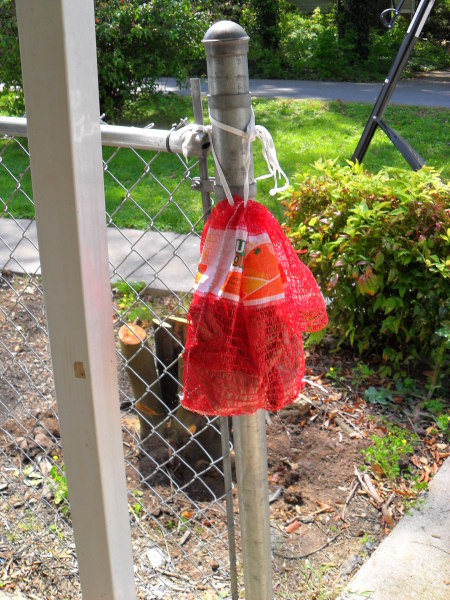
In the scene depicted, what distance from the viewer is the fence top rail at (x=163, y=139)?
1328mm

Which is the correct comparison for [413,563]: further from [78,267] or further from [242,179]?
[78,267]

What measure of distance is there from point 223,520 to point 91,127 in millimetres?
1877

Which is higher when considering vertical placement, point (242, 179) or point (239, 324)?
point (242, 179)

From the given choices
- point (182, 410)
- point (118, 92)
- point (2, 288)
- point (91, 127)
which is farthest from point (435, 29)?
point (91, 127)

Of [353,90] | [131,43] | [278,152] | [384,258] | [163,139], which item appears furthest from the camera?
[353,90]

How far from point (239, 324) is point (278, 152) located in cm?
680

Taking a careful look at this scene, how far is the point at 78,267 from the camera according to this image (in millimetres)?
1073

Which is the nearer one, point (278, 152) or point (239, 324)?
point (239, 324)

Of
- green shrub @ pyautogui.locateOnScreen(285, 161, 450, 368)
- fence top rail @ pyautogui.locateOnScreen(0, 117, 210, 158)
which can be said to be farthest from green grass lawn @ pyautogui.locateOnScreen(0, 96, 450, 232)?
fence top rail @ pyautogui.locateOnScreen(0, 117, 210, 158)

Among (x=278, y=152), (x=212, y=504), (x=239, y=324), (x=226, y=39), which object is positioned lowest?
(x=212, y=504)

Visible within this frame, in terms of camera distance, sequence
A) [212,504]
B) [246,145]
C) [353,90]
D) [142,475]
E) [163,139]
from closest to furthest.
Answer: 1. [246,145]
2. [163,139]
3. [212,504]
4. [142,475]
5. [353,90]

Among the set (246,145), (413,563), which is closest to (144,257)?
(413,563)

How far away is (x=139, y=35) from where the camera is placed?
27.0 feet

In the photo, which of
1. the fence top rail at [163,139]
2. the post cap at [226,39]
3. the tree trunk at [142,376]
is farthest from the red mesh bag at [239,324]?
the tree trunk at [142,376]
